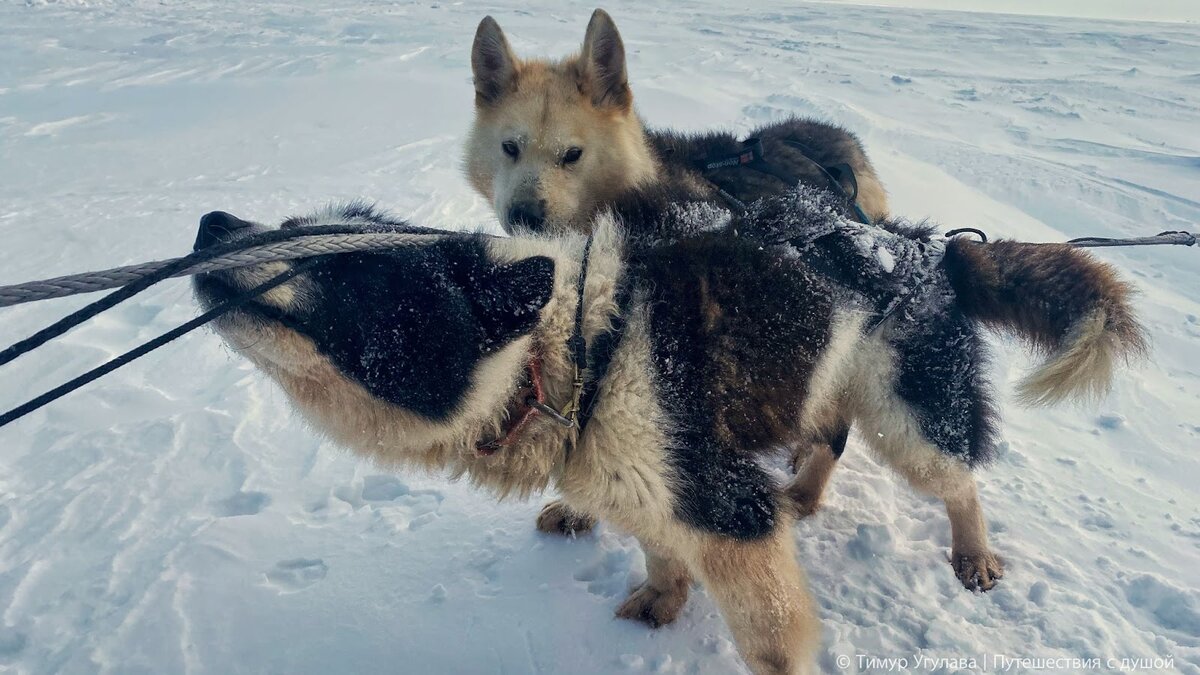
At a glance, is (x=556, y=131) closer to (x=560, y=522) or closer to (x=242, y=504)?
(x=560, y=522)

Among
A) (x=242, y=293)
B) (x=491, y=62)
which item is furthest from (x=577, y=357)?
(x=491, y=62)

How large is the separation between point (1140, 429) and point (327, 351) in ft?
14.6

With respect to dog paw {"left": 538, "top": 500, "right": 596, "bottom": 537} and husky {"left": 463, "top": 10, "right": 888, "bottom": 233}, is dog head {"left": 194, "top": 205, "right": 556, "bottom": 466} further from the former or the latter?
husky {"left": 463, "top": 10, "right": 888, "bottom": 233}

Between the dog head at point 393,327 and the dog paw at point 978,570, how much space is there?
7.21 ft

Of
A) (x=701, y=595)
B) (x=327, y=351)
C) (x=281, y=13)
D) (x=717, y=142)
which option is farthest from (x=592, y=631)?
(x=281, y=13)

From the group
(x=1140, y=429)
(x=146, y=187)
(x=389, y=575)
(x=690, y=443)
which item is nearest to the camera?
(x=690, y=443)

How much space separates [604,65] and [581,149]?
0.52 metres

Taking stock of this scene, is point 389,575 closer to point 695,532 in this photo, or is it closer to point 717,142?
point 695,532

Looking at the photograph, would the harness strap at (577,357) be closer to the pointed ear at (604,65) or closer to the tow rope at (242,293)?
the tow rope at (242,293)

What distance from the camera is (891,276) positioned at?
2.34 m

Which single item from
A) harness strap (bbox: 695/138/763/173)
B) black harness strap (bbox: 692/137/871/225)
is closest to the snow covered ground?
black harness strap (bbox: 692/137/871/225)

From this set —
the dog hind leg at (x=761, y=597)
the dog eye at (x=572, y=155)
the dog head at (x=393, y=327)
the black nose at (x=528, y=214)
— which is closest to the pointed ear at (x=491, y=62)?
the dog eye at (x=572, y=155)

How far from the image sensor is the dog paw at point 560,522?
3.03 meters

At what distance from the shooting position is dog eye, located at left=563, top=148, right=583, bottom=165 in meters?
3.63
